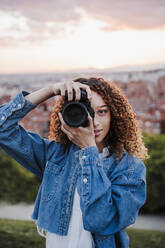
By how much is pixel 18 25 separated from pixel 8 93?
1.37 m

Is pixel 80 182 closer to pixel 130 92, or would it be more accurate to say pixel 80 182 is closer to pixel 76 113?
pixel 76 113

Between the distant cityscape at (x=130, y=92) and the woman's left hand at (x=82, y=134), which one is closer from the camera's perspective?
the woman's left hand at (x=82, y=134)

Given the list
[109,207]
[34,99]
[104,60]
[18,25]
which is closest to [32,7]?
[18,25]

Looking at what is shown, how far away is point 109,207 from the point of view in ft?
3.74

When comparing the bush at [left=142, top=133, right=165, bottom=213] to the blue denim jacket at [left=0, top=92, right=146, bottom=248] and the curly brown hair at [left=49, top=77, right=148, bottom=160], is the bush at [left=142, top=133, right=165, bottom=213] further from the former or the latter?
the blue denim jacket at [left=0, top=92, right=146, bottom=248]

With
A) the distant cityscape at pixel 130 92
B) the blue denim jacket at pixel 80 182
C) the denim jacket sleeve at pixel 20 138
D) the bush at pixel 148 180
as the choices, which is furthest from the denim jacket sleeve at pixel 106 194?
the distant cityscape at pixel 130 92

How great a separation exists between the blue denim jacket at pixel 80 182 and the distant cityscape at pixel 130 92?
13.4ft

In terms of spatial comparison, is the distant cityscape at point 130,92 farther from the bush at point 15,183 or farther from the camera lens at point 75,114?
the camera lens at point 75,114

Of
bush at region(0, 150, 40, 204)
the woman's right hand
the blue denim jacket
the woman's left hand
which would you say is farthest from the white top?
bush at region(0, 150, 40, 204)

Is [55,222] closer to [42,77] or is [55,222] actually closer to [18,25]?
[42,77]

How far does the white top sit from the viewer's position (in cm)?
125

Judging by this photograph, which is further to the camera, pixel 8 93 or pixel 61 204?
pixel 8 93

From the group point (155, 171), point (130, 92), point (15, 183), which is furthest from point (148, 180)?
point (15, 183)

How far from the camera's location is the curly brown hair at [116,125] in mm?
1391
